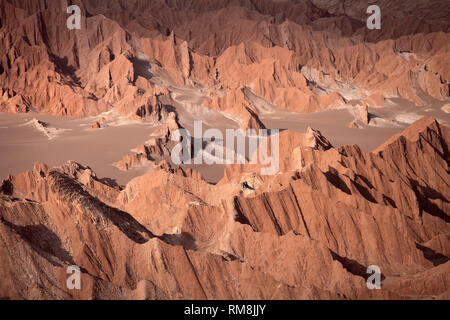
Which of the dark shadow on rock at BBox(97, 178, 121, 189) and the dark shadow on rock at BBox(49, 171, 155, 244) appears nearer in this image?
the dark shadow on rock at BBox(49, 171, 155, 244)

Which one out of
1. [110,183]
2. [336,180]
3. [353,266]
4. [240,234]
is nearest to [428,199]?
[336,180]

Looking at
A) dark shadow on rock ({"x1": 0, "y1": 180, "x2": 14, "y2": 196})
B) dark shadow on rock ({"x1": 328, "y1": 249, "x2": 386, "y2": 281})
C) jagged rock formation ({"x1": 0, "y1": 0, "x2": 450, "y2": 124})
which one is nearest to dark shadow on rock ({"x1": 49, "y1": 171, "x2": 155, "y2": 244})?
dark shadow on rock ({"x1": 328, "y1": 249, "x2": 386, "y2": 281})

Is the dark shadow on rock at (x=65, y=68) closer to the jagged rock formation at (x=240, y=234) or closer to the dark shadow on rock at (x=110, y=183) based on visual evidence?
the dark shadow on rock at (x=110, y=183)

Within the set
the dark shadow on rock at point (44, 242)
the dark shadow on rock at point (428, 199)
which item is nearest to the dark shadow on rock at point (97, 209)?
the dark shadow on rock at point (44, 242)

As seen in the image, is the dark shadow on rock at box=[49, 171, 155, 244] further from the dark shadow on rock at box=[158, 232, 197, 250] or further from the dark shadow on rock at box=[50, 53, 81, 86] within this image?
the dark shadow on rock at box=[50, 53, 81, 86]

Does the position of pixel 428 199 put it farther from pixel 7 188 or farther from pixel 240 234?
pixel 7 188
